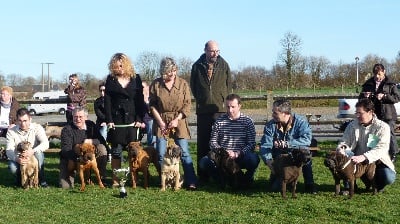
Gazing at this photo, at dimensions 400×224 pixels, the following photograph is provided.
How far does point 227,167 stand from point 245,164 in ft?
0.90

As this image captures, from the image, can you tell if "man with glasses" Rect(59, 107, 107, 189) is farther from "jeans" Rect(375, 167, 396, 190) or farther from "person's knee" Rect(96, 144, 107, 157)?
"jeans" Rect(375, 167, 396, 190)

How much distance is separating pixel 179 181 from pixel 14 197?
2.03 metres

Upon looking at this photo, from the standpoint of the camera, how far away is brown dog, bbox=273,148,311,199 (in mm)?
6016

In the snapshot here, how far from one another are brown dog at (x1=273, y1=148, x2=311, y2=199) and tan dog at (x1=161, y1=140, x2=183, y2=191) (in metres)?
1.31

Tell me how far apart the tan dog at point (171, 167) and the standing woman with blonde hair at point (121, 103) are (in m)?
0.57

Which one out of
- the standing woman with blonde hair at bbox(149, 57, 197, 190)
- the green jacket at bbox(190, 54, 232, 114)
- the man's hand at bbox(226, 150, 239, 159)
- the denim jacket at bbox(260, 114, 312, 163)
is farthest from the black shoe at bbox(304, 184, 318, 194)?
the green jacket at bbox(190, 54, 232, 114)

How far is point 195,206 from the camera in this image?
19.3 feet

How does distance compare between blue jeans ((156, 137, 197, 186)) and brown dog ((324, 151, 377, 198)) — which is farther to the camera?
blue jeans ((156, 137, 197, 186))

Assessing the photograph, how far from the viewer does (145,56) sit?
1574 inches

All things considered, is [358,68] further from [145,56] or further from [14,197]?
→ [14,197]

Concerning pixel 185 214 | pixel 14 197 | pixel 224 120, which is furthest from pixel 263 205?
pixel 14 197

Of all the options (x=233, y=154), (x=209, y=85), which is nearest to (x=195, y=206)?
(x=233, y=154)

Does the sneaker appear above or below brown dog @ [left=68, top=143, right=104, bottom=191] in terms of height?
below

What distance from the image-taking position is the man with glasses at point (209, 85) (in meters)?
7.22
